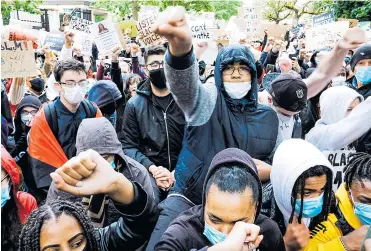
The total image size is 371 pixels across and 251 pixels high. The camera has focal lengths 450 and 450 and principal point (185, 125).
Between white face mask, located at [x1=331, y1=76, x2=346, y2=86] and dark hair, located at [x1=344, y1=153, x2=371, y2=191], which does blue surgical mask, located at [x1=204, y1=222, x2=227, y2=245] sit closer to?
dark hair, located at [x1=344, y1=153, x2=371, y2=191]

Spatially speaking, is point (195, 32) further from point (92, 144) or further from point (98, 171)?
point (98, 171)

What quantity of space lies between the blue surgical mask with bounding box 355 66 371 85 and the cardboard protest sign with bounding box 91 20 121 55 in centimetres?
286

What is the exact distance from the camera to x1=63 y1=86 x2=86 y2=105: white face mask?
3557 mm

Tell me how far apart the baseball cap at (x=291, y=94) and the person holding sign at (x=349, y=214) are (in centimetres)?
79

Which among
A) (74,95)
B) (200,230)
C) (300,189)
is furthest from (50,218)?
(74,95)

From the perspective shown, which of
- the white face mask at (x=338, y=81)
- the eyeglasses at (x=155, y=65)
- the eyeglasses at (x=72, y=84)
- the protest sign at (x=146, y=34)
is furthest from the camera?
the white face mask at (x=338, y=81)

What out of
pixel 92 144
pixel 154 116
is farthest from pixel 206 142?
pixel 154 116

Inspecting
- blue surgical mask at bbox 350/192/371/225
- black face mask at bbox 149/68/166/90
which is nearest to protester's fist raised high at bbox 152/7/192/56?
blue surgical mask at bbox 350/192/371/225

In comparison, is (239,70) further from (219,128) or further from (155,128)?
(155,128)

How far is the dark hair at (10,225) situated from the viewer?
2.20 m

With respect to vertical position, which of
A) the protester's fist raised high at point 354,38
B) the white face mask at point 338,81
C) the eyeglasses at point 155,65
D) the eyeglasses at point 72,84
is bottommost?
the white face mask at point 338,81

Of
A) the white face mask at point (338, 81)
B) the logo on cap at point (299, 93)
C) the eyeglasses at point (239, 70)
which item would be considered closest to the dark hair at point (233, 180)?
the eyeglasses at point (239, 70)

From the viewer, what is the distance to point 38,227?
1.85 m

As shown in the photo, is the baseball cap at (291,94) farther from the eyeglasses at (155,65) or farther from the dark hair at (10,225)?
the dark hair at (10,225)
